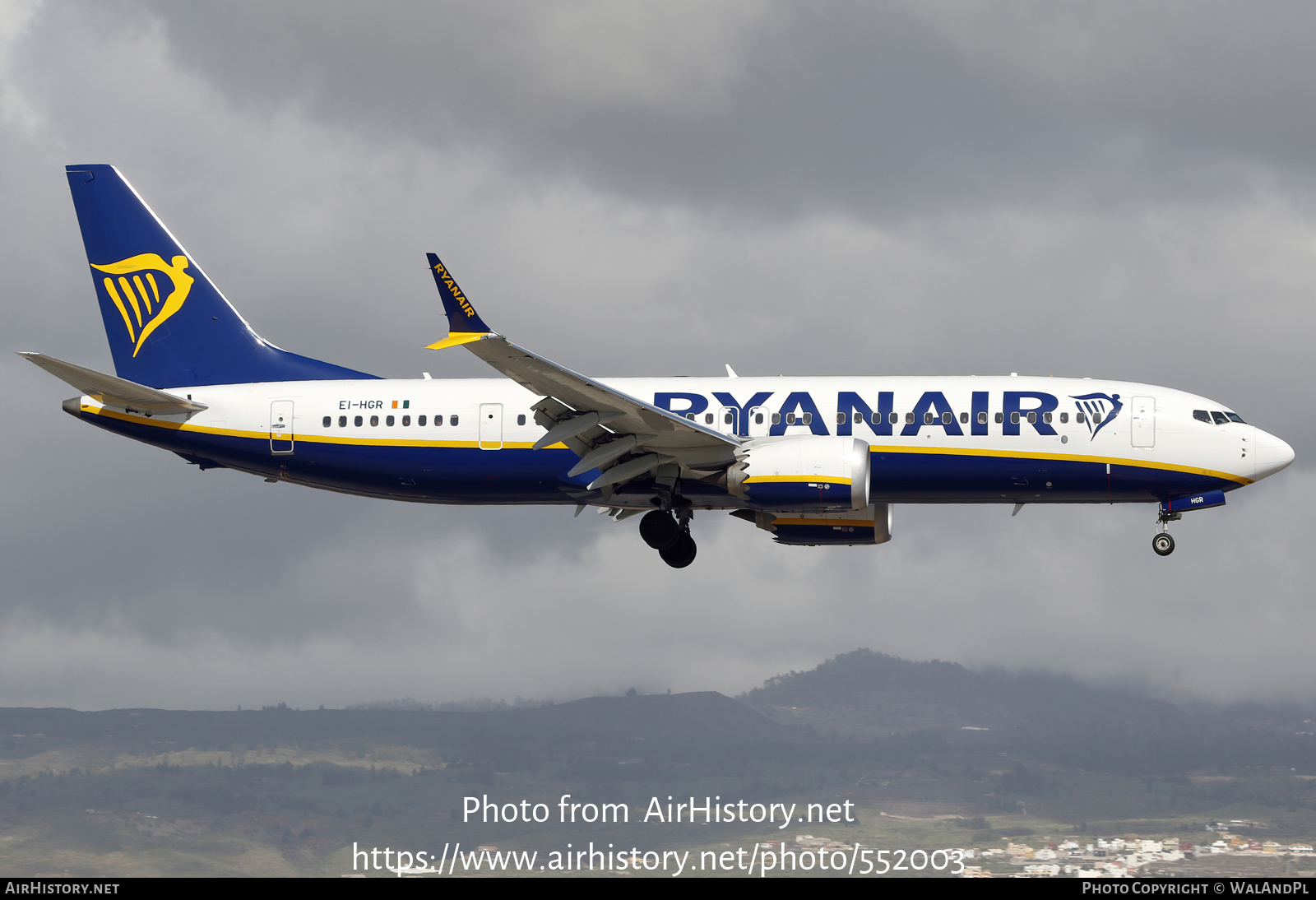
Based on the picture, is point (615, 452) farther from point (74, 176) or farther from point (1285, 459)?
point (74, 176)

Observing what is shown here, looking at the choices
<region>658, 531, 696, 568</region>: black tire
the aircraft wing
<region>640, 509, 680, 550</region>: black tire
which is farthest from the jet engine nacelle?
<region>658, 531, 696, 568</region>: black tire

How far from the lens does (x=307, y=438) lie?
4316cm

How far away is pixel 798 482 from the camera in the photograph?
37.7 metres

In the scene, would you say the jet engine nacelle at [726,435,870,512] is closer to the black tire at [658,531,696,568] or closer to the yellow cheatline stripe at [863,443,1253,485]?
the yellow cheatline stripe at [863,443,1253,485]

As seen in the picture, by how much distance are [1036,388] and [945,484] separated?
4.14 meters

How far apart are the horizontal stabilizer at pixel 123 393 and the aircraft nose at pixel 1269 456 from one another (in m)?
32.7

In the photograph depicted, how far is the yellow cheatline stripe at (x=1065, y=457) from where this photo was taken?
39281 mm

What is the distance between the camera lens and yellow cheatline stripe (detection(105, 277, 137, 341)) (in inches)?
1870

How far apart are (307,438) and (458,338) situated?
12.5 meters

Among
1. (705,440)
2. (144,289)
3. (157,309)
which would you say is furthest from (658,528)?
(144,289)

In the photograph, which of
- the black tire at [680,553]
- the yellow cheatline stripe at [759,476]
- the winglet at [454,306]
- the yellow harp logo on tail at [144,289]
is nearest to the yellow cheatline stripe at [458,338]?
the winglet at [454,306]

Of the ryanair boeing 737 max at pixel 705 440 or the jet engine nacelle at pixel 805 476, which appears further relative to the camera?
the ryanair boeing 737 max at pixel 705 440

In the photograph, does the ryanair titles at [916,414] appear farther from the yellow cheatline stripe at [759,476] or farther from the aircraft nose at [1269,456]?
the aircraft nose at [1269,456]

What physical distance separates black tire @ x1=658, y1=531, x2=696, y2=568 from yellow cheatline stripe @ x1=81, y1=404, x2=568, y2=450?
190 inches
